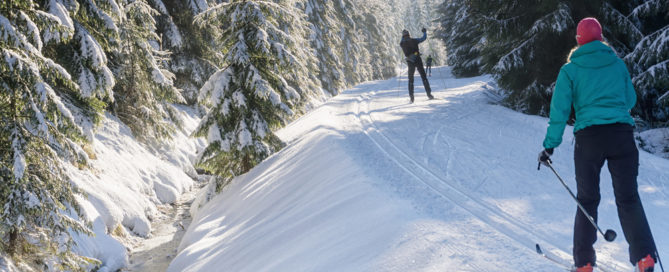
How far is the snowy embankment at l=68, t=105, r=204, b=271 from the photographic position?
8.15 meters

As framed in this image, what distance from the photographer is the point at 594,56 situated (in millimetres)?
3246

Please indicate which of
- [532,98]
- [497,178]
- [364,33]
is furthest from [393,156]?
[364,33]

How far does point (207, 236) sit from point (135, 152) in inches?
233

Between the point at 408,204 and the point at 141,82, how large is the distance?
11.0 m

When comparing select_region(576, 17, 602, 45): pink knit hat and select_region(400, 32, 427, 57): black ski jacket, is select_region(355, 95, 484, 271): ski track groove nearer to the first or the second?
select_region(576, 17, 602, 45): pink knit hat

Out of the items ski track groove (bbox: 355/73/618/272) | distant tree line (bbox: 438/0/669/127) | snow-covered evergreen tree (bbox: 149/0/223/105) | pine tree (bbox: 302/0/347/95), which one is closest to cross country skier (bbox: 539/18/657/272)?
ski track groove (bbox: 355/73/618/272)

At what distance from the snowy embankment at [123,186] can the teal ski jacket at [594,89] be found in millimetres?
7168

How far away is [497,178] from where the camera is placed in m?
6.17

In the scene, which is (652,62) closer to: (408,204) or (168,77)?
(408,204)

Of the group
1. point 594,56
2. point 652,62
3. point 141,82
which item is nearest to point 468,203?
point 594,56

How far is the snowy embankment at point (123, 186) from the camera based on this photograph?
Answer: 815 cm

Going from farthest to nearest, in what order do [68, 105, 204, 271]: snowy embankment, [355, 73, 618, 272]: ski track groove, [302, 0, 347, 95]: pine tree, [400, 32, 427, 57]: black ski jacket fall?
[302, 0, 347, 95]: pine tree < [400, 32, 427, 57]: black ski jacket < [68, 105, 204, 271]: snowy embankment < [355, 73, 618, 272]: ski track groove

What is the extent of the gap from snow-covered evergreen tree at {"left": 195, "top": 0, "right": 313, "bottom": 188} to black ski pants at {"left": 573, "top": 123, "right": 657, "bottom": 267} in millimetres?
7138

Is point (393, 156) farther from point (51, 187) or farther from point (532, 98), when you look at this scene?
point (532, 98)
